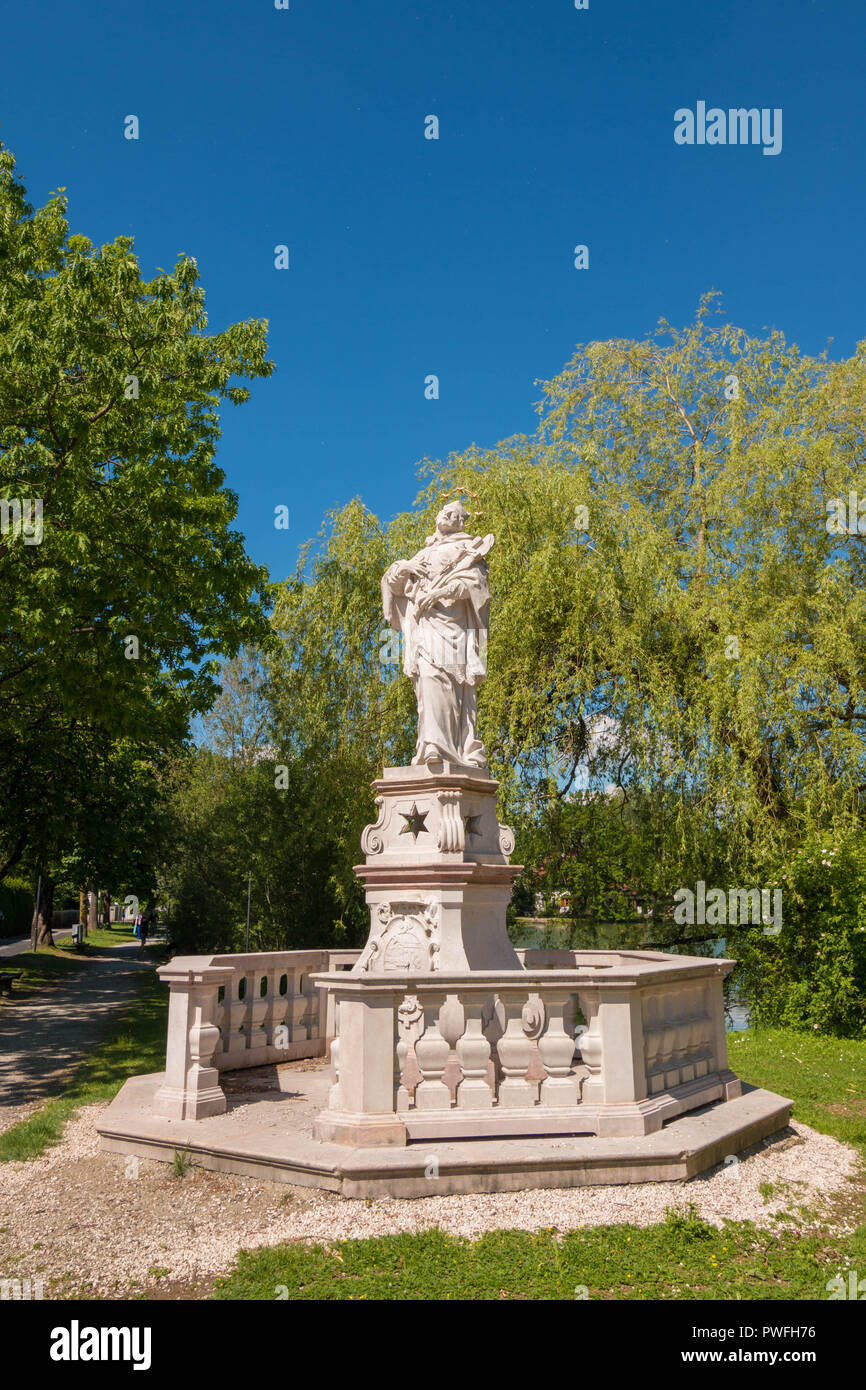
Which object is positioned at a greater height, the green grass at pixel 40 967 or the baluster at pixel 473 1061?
the baluster at pixel 473 1061

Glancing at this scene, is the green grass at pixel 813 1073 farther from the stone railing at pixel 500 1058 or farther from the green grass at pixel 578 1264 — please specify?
the green grass at pixel 578 1264

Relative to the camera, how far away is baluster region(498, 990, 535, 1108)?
6422 mm

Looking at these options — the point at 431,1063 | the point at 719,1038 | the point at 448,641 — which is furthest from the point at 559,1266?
the point at 448,641

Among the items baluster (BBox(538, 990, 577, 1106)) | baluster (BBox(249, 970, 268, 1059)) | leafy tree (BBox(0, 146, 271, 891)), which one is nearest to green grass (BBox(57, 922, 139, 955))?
leafy tree (BBox(0, 146, 271, 891))

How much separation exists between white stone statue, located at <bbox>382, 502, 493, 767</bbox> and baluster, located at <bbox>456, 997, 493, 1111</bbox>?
3535 mm

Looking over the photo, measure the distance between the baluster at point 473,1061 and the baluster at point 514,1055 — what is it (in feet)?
0.37

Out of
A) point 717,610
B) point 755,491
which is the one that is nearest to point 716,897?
point 717,610

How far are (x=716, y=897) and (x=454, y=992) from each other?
976 cm

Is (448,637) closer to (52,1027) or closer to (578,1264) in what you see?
(578,1264)

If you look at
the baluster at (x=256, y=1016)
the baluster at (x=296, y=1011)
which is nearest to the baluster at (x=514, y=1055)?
the baluster at (x=256, y=1016)

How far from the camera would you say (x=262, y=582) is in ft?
49.5

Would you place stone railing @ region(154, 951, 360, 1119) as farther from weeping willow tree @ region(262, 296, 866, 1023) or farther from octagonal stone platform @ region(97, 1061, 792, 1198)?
weeping willow tree @ region(262, 296, 866, 1023)

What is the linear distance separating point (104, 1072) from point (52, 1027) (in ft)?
15.9

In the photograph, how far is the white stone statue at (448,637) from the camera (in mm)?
9844
